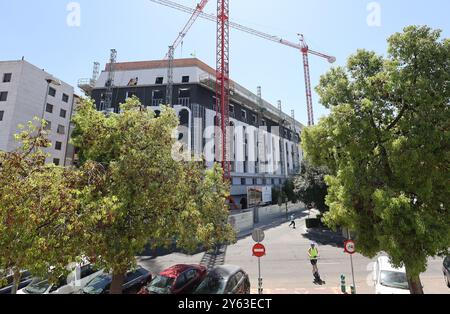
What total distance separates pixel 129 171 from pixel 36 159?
230cm

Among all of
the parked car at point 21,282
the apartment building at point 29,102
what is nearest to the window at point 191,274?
the parked car at point 21,282

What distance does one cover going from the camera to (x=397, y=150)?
6.66 m

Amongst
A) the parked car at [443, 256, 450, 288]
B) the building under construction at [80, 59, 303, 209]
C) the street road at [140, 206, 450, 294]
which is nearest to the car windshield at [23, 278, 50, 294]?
the street road at [140, 206, 450, 294]

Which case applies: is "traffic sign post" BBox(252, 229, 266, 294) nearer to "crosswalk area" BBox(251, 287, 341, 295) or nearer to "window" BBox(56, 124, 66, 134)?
"crosswalk area" BBox(251, 287, 341, 295)

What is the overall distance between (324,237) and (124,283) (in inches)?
773

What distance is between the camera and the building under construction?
126 feet

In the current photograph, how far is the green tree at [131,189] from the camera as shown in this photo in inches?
274

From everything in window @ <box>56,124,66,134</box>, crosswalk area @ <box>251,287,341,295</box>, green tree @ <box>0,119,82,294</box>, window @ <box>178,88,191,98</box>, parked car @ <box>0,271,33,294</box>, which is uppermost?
window @ <box>178,88,191,98</box>

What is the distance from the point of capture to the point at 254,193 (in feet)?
124

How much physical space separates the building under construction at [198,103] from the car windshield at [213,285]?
88.4ft

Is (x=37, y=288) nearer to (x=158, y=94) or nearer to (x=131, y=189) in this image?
(x=131, y=189)

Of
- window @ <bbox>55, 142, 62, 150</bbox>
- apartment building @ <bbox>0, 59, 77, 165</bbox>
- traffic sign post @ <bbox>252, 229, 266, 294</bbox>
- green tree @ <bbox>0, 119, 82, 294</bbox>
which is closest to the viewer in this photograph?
green tree @ <bbox>0, 119, 82, 294</bbox>

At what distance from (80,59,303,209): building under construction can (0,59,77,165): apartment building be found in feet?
18.6

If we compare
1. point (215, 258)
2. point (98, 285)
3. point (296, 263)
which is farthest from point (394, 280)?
point (215, 258)
